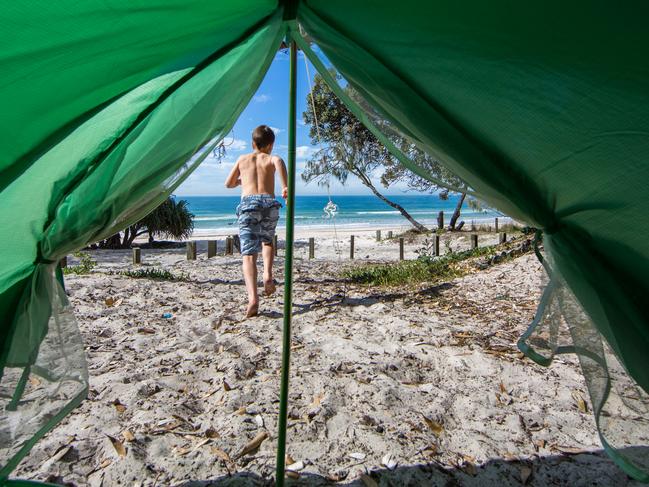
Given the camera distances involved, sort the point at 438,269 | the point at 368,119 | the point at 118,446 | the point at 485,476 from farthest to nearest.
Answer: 1. the point at 438,269
2. the point at 118,446
3. the point at 485,476
4. the point at 368,119

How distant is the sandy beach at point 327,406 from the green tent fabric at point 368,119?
34cm

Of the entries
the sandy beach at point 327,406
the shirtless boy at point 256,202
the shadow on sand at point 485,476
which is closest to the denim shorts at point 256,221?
the shirtless boy at point 256,202

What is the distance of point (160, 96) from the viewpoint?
173 cm

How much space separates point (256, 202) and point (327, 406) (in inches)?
98.0

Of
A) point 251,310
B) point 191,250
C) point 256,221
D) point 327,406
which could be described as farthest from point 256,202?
point 191,250

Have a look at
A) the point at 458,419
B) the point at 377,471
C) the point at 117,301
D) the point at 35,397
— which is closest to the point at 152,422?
the point at 35,397

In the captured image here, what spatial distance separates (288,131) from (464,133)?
81cm

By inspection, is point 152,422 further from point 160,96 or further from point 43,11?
point 43,11

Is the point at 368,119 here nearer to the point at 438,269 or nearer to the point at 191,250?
the point at 438,269

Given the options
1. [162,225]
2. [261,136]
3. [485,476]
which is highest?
[261,136]

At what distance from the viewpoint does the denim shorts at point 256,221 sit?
4465 mm

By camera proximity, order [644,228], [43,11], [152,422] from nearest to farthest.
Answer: [43,11], [644,228], [152,422]

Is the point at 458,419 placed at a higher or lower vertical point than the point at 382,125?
lower

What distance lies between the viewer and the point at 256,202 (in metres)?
4.48
